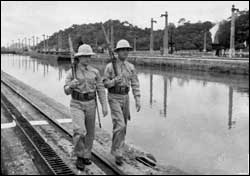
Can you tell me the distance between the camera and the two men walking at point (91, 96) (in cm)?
536

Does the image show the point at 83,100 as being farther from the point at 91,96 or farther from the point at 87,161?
the point at 87,161

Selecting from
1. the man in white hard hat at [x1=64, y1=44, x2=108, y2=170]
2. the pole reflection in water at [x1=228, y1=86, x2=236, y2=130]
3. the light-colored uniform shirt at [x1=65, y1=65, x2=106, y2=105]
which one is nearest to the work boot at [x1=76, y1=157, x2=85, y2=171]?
the man in white hard hat at [x1=64, y1=44, x2=108, y2=170]

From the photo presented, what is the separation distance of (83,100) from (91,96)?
147 mm

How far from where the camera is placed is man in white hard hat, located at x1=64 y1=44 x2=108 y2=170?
532 cm

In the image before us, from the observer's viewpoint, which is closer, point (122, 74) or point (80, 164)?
point (80, 164)

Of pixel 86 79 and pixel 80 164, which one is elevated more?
pixel 86 79

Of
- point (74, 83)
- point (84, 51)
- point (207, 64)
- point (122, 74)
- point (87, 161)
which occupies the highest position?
point (84, 51)

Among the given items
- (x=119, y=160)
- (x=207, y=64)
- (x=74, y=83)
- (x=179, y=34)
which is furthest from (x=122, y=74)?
(x=179, y=34)

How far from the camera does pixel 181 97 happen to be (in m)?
18.0

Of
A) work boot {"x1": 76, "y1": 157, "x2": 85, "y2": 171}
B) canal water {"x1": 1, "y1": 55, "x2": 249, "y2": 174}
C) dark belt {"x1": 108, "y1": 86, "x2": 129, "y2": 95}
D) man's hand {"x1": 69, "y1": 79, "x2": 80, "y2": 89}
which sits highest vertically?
man's hand {"x1": 69, "y1": 79, "x2": 80, "y2": 89}

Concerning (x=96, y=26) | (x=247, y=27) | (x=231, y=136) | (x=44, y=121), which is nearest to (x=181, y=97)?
(x=231, y=136)

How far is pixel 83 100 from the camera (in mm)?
5379

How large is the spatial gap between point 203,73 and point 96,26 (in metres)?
51.9

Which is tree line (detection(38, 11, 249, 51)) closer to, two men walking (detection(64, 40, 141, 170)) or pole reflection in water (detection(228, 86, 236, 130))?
pole reflection in water (detection(228, 86, 236, 130))
